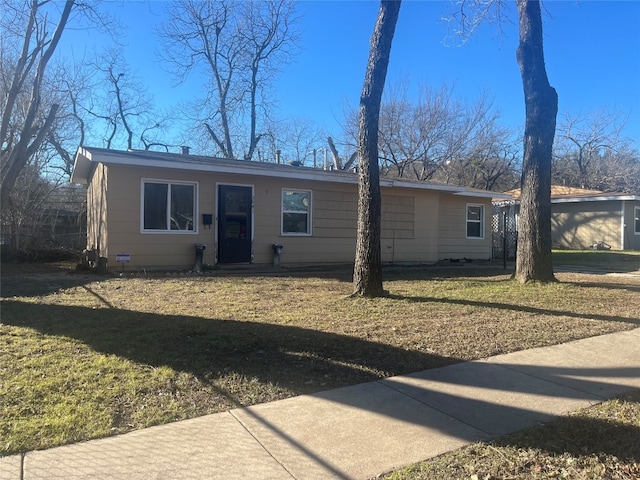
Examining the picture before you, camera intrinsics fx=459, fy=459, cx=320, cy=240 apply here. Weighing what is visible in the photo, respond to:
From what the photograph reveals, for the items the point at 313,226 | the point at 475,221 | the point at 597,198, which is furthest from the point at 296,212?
the point at 597,198

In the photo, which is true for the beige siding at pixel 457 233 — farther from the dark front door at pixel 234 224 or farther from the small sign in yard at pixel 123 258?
the small sign in yard at pixel 123 258

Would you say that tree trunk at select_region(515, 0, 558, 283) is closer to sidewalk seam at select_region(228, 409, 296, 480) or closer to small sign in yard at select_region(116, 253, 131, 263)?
sidewalk seam at select_region(228, 409, 296, 480)

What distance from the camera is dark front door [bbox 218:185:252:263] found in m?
12.5

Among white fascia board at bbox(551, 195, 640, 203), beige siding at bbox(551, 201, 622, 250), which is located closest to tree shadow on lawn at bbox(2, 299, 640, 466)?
white fascia board at bbox(551, 195, 640, 203)

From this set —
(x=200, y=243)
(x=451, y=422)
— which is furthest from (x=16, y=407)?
(x=200, y=243)

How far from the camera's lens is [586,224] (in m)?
25.5

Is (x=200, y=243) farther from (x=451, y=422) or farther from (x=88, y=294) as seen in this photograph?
(x=451, y=422)

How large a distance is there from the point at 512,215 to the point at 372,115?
18970 mm

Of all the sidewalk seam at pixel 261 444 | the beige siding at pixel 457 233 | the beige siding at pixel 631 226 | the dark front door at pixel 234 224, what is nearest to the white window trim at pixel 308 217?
the dark front door at pixel 234 224

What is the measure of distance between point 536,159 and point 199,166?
7848 millimetres

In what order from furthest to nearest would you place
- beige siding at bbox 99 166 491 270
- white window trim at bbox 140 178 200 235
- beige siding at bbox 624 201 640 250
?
beige siding at bbox 624 201 640 250
white window trim at bbox 140 178 200 235
beige siding at bbox 99 166 491 270

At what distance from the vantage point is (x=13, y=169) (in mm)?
12953

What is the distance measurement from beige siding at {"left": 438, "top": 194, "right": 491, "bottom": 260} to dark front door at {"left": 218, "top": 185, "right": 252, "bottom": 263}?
7727 millimetres

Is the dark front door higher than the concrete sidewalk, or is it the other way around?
the dark front door
